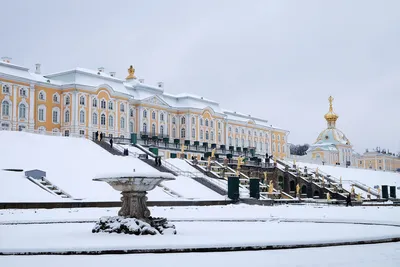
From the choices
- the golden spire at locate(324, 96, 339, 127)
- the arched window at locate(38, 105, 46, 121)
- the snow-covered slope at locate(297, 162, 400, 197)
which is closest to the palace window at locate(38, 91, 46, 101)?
the arched window at locate(38, 105, 46, 121)

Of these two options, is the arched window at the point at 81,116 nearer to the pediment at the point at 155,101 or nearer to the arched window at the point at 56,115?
the arched window at the point at 56,115

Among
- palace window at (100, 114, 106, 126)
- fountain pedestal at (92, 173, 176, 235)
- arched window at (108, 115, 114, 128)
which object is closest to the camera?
fountain pedestal at (92, 173, 176, 235)

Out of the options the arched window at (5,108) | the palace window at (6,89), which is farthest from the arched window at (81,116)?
the palace window at (6,89)

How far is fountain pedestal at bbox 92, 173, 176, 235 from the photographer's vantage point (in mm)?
12766

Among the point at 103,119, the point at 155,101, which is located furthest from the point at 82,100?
the point at 155,101

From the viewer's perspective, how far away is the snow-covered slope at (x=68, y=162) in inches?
1093

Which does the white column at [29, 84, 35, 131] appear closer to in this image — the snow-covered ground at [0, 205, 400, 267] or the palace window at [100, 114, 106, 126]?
the palace window at [100, 114, 106, 126]

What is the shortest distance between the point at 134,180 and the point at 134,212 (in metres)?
0.82

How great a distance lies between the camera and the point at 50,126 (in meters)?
55.9

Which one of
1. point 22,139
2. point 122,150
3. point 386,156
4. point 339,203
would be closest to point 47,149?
point 22,139

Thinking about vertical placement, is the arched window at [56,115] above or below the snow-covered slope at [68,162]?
above

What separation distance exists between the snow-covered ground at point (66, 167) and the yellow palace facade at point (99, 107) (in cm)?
524

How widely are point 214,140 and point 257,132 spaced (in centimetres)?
1358

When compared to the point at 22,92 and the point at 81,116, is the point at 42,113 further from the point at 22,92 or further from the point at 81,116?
the point at 81,116
